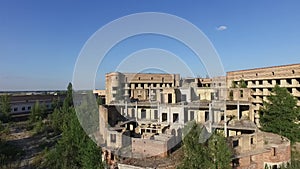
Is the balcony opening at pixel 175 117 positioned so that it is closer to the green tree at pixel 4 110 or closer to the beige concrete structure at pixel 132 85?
the beige concrete structure at pixel 132 85

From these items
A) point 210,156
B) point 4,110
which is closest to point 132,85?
point 4,110

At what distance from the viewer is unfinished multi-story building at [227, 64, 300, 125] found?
2498 cm

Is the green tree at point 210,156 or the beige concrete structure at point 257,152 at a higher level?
the green tree at point 210,156

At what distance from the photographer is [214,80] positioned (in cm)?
2639

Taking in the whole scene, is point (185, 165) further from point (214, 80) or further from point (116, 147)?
point (214, 80)

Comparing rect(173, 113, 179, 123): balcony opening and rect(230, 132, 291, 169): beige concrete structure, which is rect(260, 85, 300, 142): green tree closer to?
rect(230, 132, 291, 169): beige concrete structure

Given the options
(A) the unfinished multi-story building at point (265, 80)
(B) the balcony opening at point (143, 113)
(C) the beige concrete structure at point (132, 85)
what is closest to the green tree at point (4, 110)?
(C) the beige concrete structure at point (132, 85)

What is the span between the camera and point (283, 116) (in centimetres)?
1900

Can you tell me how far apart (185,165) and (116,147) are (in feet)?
21.3

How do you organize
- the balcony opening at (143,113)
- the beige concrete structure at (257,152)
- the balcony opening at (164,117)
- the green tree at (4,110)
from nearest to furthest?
the beige concrete structure at (257,152) → the balcony opening at (164,117) → the balcony opening at (143,113) → the green tree at (4,110)

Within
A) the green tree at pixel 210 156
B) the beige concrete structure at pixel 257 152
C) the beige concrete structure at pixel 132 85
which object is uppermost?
the beige concrete structure at pixel 132 85

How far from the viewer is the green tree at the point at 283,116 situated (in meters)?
18.2

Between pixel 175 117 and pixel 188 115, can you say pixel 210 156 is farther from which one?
pixel 175 117

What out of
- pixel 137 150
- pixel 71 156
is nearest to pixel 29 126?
pixel 71 156
